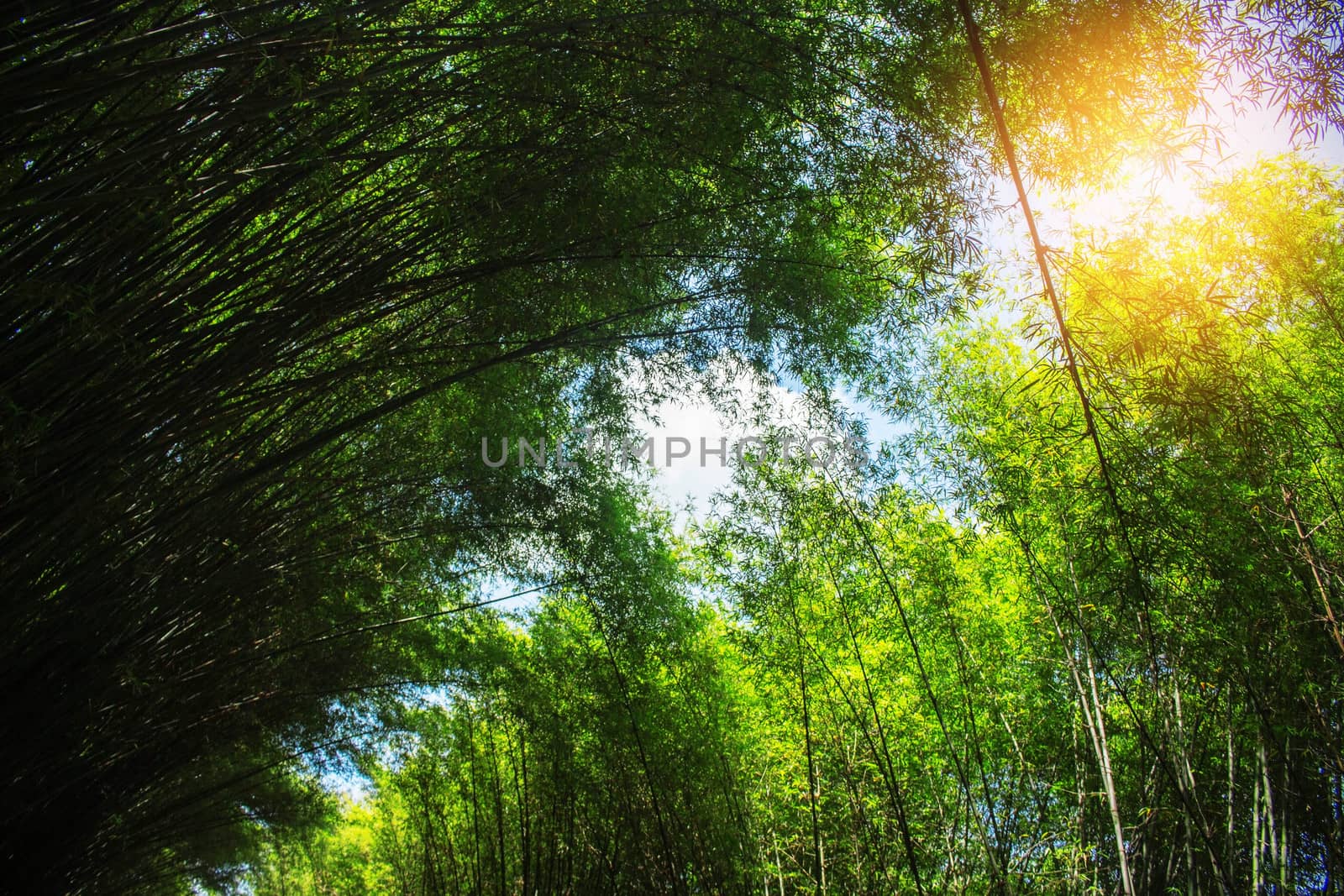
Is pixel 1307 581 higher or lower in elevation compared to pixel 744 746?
higher

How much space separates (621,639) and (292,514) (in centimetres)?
197

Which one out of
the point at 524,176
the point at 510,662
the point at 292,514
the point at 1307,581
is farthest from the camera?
the point at 510,662

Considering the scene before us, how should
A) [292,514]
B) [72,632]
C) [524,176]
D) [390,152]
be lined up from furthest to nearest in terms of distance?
[292,514]
[524,176]
[72,632]
[390,152]

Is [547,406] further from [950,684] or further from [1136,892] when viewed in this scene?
[1136,892]

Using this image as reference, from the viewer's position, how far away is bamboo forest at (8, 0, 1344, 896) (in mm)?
1960

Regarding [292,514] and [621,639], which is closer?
[292,514]

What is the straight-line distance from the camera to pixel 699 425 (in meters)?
4.20

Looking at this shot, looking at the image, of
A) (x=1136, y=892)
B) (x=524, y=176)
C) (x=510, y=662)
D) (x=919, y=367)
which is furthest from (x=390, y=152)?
(x=1136, y=892)

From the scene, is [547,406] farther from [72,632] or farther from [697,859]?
[697,859]

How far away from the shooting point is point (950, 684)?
4762 millimetres

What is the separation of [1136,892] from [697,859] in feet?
7.98

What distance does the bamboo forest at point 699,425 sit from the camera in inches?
77.2

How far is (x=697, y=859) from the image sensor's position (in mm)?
4867

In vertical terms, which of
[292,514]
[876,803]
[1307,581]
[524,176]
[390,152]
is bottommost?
[876,803]
